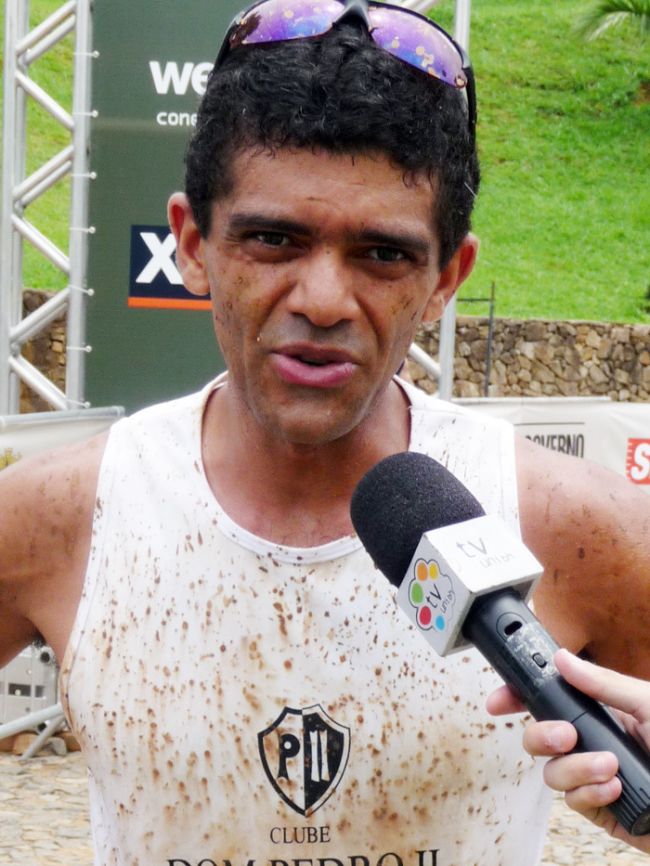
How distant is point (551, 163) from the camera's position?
26953 millimetres

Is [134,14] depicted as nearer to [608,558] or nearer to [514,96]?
[608,558]

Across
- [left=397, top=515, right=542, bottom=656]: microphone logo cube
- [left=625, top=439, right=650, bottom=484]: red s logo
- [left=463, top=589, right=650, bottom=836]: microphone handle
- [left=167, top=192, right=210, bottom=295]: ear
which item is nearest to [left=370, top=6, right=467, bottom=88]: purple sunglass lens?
[left=167, top=192, right=210, bottom=295]: ear

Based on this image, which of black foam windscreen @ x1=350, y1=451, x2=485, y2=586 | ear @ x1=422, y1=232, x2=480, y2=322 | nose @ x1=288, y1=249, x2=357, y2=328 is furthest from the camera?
ear @ x1=422, y1=232, x2=480, y2=322

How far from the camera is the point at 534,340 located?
14.9 metres

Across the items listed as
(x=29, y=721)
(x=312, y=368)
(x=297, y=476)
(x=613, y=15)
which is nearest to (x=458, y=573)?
(x=312, y=368)

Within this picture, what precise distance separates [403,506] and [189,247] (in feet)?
2.25

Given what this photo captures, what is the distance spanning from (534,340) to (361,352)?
519 inches

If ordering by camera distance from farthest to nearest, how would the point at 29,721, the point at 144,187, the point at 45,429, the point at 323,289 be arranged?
the point at 29,721 < the point at 144,187 < the point at 45,429 < the point at 323,289

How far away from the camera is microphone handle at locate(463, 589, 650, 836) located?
1.32m

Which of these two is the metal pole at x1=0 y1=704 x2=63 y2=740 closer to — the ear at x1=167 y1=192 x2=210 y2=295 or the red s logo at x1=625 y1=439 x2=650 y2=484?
the red s logo at x1=625 y1=439 x2=650 y2=484

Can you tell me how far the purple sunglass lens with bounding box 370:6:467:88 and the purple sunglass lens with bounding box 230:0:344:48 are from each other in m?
0.07

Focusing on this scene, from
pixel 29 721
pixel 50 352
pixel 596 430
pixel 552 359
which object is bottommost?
pixel 29 721

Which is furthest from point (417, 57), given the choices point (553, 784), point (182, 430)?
point (553, 784)

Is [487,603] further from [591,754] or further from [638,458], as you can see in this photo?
[638,458]
